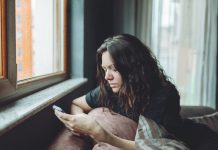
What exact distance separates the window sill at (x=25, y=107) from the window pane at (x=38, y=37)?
0.44 ft

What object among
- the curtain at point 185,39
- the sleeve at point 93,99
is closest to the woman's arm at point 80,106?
the sleeve at point 93,99

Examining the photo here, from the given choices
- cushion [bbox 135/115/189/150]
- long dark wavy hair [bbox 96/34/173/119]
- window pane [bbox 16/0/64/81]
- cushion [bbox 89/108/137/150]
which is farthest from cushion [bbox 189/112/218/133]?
window pane [bbox 16/0/64/81]

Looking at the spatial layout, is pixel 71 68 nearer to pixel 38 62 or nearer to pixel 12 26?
pixel 38 62

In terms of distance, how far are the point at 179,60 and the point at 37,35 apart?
5.91 ft

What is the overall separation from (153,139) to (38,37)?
943mm

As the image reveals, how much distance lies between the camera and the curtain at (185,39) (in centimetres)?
311

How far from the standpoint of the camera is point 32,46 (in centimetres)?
167

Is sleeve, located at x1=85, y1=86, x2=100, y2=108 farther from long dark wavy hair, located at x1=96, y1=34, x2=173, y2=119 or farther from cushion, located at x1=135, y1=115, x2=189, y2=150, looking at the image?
cushion, located at x1=135, y1=115, x2=189, y2=150

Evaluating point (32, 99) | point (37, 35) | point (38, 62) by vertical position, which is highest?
point (37, 35)

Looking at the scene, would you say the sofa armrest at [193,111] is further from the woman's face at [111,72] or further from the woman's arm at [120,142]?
the woman's arm at [120,142]

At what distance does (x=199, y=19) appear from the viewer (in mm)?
3188

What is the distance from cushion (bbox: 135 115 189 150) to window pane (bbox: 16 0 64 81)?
2.01ft

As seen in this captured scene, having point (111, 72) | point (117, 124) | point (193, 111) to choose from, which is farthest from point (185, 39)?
point (117, 124)

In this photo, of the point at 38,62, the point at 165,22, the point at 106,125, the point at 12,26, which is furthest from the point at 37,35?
the point at 165,22
